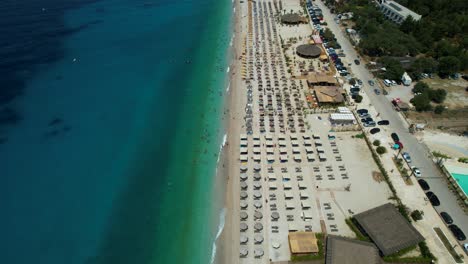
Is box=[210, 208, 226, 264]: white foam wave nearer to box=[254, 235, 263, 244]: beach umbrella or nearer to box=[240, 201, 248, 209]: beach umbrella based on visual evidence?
box=[240, 201, 248, 209]: beach umbrella

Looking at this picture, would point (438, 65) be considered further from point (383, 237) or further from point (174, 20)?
point (174, 20)

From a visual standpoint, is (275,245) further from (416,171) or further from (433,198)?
(416,171)

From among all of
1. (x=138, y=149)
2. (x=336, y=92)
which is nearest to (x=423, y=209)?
(x=336, y=92)

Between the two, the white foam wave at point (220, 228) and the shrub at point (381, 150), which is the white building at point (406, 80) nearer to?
the shrub at point (381, 150)

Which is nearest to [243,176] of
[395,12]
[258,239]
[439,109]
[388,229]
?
[258,239]

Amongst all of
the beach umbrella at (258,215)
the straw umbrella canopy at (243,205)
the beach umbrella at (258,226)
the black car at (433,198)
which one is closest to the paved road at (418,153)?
the black car at (433,198)

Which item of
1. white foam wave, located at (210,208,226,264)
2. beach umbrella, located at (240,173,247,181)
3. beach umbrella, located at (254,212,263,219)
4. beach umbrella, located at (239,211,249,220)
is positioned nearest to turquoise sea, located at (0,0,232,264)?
white foam wave, located at (210,208,226,264)
